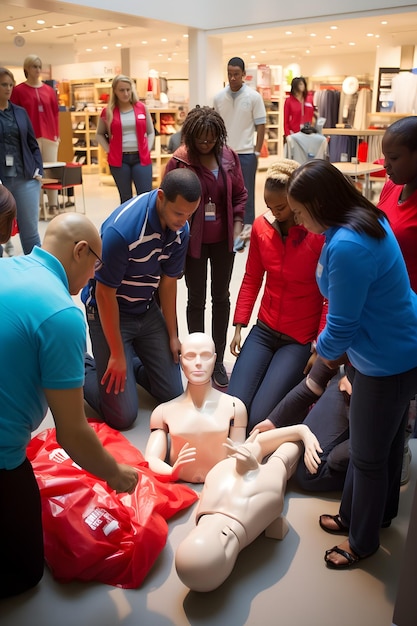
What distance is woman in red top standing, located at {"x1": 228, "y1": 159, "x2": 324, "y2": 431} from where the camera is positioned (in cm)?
270

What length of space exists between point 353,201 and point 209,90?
772 cm

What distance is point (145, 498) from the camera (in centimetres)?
213

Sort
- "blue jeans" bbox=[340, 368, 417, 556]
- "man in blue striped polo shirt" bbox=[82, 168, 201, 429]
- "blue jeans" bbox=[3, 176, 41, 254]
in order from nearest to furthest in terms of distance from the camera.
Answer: "blue jeans" bbox=[340, 368, 417, 556] < "man in blue striped polo shirt" bbox=[82, 168, 201, 429] < "blue jeans" bbox=[3, 176, 41, 254]

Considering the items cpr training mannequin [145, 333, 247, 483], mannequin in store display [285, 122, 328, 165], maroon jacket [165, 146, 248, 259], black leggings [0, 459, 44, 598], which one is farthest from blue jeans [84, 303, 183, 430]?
mannequin in store display [285, 122, 328, 165]

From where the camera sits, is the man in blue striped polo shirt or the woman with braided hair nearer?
the man in blue striped polo shirt

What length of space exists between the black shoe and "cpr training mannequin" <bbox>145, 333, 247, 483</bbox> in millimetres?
759

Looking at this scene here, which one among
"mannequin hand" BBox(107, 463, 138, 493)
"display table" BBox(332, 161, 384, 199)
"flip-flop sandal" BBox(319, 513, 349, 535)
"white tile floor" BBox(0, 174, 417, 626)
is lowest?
"white tile floor" BBox(0, 174, 417, 626)

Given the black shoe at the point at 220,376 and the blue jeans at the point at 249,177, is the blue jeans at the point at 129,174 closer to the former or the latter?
the blue jeans at the point at 249,177

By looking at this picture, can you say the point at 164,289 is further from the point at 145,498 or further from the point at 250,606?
the point at 250,606

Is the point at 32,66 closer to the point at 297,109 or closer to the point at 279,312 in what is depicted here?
the point at 297,109

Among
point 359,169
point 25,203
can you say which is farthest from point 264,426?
point 359,169

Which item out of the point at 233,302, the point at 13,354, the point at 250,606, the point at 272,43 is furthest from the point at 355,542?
the point at 272,43

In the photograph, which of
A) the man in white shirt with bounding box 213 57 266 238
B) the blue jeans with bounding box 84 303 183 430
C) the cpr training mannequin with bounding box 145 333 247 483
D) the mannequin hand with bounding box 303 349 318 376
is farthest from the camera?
the man in white shirt with bounding box 213 57 266 238

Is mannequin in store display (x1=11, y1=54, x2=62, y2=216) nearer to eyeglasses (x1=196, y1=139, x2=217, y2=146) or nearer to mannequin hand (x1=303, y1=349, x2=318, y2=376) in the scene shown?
eyeglasses (x1=196, y1=139, x2=217, y2=146)
